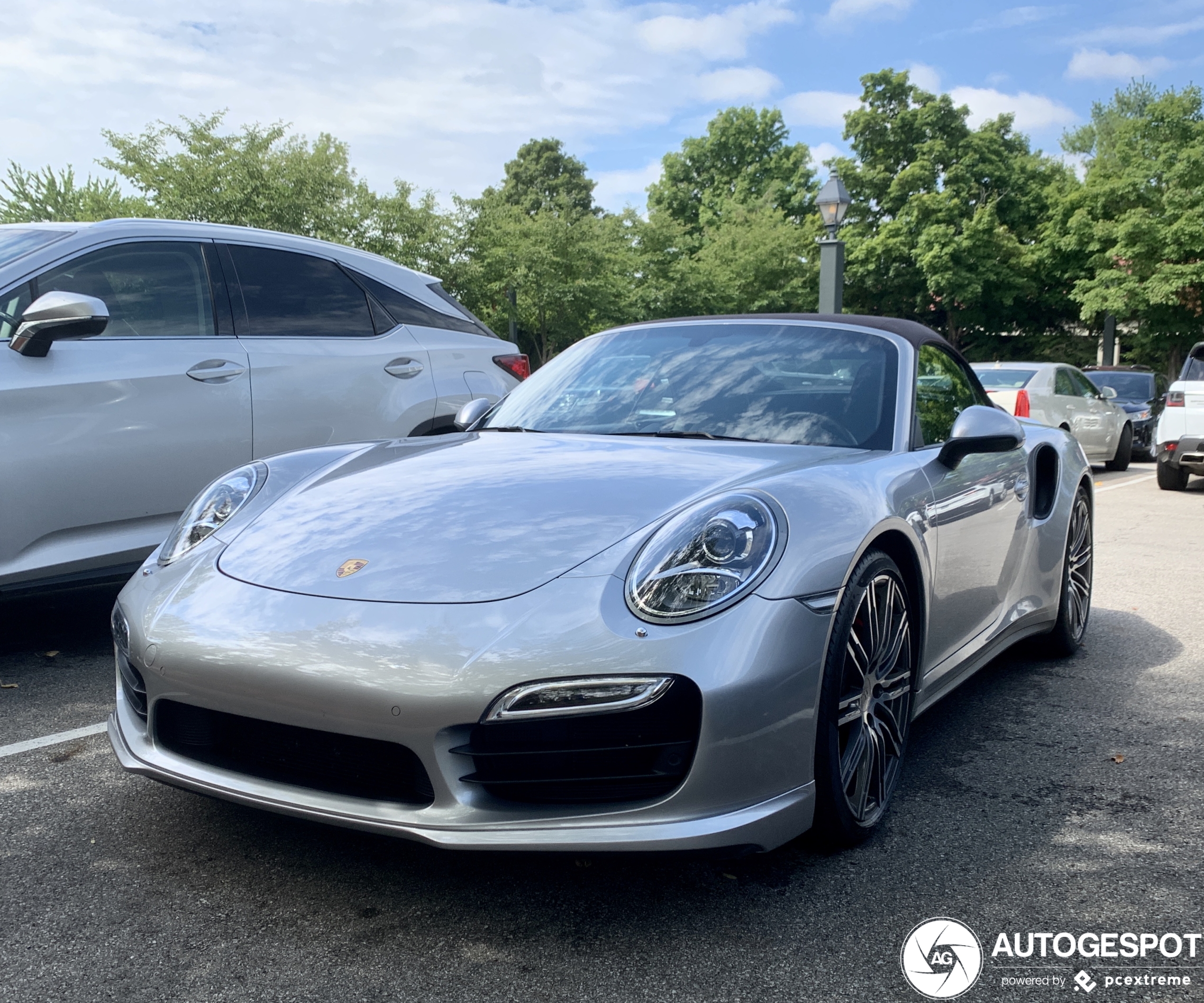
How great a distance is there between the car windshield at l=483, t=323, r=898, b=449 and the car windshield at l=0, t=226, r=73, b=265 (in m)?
1.97

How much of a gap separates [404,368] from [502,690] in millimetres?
3450

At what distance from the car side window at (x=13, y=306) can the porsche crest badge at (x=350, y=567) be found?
2.38 m

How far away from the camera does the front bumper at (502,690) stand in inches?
87.3

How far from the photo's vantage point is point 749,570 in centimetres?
244

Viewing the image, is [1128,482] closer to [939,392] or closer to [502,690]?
[939,392]

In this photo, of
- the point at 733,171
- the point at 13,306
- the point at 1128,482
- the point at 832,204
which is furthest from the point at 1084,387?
the point at 733,171

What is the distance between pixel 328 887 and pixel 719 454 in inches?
57.0

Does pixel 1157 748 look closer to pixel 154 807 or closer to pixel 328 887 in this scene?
pixel 328 887

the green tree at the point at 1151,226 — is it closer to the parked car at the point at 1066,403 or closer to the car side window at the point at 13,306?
the parked car at the point at 1066,403

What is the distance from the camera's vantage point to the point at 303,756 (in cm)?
235

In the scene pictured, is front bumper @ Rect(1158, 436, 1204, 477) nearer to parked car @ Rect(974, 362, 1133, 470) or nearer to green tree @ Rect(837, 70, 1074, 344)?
parked car @ Rect(974, 362, 1133, 470)

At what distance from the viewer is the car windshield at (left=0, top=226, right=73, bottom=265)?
14.5ft

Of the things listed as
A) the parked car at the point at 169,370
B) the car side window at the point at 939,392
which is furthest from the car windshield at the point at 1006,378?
the car side window at the point at 939,392

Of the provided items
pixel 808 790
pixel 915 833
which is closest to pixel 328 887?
pixel 808 790
